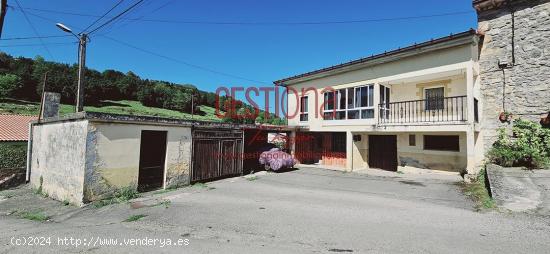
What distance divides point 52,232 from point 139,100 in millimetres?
47575

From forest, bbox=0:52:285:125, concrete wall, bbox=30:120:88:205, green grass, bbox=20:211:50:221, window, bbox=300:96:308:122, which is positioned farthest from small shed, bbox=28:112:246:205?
forest, bbox=0:52:285:125

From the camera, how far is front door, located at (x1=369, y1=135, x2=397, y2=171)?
13.4 meters

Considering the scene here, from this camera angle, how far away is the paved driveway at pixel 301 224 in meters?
4.35

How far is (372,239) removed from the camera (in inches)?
179

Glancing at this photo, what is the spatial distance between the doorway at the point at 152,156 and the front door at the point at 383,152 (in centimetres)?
1058

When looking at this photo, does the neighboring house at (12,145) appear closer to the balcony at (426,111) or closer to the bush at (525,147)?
the balcony at (426,111)

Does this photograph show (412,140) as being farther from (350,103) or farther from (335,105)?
(335,105)

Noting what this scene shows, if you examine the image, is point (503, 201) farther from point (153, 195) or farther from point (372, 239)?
point (153, 195)

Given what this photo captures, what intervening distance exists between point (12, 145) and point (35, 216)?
923 centimetres

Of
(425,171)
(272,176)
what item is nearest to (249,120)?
(272,176)

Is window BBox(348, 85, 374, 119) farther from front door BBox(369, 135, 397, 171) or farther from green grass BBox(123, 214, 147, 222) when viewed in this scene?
green grass BBox(123, 214, 147, 222)

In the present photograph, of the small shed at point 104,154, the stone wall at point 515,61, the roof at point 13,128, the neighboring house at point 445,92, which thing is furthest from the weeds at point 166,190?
the stone wall at point 515,61

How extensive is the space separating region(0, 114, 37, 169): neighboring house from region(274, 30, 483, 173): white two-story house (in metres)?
14.4

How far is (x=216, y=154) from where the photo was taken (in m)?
11.3
